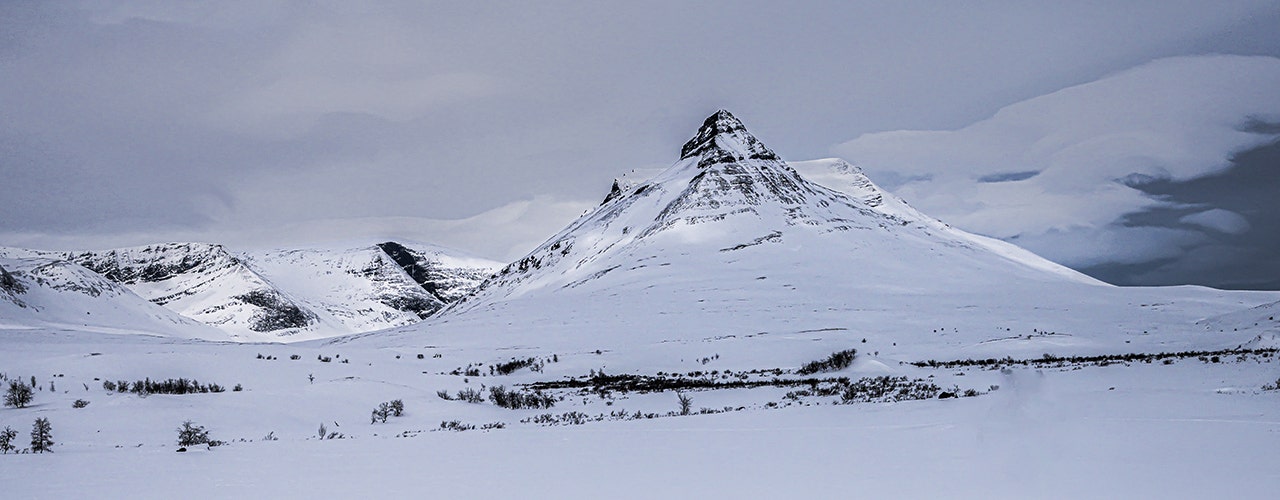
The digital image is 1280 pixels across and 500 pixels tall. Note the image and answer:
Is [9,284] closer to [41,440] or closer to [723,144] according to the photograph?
[723,144]

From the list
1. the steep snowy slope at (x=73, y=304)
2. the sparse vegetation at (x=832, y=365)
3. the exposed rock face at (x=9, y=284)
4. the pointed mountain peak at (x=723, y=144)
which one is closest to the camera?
the sparse vegetation at (x=832, y=365)

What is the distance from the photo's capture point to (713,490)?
6035 millimetres

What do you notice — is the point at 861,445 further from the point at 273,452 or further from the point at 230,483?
the point at 273,452

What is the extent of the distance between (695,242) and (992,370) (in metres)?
71.2

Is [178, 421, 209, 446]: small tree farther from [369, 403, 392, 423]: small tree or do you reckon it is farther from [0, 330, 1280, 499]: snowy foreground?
[369, 403, 392, 423]: small tree

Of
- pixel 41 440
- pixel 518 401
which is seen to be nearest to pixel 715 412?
pixel 518 401

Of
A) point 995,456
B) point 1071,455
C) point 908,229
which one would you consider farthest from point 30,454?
point 908,229

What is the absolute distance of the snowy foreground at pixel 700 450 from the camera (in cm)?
600

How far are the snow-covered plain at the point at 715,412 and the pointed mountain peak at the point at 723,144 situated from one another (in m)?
69.4

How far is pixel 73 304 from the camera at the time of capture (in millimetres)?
132750

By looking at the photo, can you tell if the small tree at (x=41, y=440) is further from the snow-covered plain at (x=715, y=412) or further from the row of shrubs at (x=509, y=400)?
the row of shrubs at (x=509, y=400)

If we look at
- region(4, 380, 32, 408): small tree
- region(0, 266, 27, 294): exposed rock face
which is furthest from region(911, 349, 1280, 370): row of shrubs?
region(0, 266, 27, 294): exposed rock face

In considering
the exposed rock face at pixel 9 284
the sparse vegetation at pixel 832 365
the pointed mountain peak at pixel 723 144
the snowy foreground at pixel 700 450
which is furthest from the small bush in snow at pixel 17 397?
the exposed rock face at pixel 9 284

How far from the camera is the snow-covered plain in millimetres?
6438
